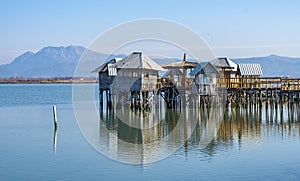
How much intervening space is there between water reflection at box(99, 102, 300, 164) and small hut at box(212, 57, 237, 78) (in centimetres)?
409

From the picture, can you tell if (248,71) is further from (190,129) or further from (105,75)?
(190,129)

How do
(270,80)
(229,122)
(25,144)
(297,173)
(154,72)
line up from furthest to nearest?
(270,80)
(154,72)
(229,122)
(25,144)
(297,173)

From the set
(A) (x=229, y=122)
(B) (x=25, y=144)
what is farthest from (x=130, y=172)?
(A) (x=229, y=122)

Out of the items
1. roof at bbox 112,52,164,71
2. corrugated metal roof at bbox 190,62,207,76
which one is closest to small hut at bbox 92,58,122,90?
roof at bbox 112,52,164,71

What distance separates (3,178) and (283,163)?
11863 millimetres

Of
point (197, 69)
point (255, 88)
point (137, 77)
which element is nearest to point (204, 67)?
point (197, 69)

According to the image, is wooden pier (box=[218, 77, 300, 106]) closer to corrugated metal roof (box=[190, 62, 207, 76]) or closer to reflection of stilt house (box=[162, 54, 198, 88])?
corrugated metal roof (box=[190, 62, 207, 76])

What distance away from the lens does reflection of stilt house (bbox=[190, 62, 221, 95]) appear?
162 feet

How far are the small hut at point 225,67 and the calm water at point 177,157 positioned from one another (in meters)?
14.7

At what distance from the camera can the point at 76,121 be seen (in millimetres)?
43594

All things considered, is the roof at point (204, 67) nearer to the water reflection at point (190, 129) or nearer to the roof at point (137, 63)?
the roof at point (137, 63)

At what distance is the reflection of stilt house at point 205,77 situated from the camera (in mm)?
49375

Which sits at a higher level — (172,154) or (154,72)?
(154,72)

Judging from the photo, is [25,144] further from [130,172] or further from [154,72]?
[154,72]
